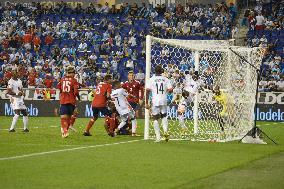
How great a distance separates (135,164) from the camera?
1393 cm

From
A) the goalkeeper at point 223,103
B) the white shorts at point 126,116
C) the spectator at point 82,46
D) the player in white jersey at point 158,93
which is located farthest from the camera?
the spectator at point 82,46

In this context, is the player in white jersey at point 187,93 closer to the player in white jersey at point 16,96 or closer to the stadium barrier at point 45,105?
the player in white jersey at point 16,96

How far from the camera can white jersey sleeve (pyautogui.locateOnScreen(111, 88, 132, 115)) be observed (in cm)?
2244

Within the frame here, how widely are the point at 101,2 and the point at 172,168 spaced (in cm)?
3977

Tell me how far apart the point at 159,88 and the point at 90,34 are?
25.3 meters

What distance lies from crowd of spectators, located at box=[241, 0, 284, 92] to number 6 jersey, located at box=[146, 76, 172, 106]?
629 inches

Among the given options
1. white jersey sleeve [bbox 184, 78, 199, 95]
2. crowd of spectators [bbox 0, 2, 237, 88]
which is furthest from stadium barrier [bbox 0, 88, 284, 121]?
white jersey sleeve [bbox 184, 78, 199, 95]

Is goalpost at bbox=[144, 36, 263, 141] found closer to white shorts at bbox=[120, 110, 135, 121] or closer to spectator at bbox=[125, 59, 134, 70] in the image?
white shorts at bbox=[120, 110, 135, 121]

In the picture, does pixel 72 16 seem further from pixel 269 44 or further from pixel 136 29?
pixel 269 44

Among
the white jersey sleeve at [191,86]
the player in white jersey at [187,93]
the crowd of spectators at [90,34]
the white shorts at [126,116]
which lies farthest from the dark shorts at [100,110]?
the crowd of spectators at [90,34]

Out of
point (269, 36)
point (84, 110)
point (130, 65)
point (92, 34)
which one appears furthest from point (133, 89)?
point (92, 34)

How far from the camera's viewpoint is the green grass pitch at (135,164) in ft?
37.1

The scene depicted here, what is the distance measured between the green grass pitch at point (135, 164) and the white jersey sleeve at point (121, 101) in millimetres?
2054

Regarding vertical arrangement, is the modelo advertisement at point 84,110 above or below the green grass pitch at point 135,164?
above
